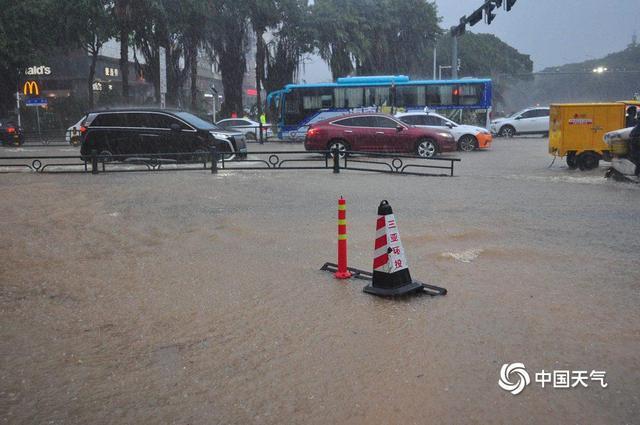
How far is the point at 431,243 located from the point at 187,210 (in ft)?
15.4

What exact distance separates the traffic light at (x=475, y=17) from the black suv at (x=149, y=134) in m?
12.0

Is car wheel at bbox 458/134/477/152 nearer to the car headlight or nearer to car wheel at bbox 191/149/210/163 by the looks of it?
the car headlight

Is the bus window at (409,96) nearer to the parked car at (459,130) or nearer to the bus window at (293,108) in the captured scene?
the bus window at (293,108)

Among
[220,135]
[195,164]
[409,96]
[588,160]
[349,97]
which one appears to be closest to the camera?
[588,160]

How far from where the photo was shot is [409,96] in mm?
34062

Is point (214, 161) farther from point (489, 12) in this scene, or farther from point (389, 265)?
point (489, 12)

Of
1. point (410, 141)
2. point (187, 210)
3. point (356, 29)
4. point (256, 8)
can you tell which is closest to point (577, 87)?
point (356, 29)

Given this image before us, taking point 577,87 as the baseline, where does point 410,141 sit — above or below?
below

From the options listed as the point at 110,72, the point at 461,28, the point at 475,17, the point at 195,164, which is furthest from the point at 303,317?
the point at 110,72

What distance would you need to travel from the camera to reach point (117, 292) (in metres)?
6.53

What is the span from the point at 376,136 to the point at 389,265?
16.0 m

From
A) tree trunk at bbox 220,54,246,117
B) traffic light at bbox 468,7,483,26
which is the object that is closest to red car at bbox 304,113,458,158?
traffic light at bbox 468,7,483,26

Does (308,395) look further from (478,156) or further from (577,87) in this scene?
(577,87)

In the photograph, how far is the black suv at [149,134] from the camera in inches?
758
